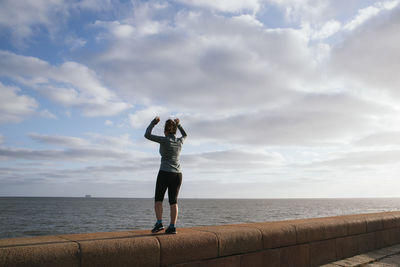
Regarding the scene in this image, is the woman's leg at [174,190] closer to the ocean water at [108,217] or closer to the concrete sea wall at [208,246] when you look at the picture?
the concrete sea wall at [208,246]

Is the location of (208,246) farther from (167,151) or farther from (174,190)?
(167,151)

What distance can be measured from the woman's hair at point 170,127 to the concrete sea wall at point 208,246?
4.10ft

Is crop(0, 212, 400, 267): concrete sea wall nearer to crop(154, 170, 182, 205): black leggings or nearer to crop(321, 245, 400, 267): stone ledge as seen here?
crop(321, 245, 400, 267): stone ledge

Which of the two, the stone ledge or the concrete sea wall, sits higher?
the concrete sea wall

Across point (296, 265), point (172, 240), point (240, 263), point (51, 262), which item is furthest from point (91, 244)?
point (296, 265)

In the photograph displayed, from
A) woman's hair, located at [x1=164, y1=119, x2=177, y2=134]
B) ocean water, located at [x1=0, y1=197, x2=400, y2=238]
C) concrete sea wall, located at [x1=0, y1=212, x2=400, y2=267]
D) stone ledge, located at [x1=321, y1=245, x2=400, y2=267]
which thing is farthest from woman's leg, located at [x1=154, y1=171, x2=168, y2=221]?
ocean water, located at [x1=0, y1=197, x2=400, y2=238]

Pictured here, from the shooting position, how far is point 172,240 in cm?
359

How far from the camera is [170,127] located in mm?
4301

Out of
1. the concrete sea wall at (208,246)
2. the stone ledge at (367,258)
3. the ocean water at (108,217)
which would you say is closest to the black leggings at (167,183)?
the concrete sea wall at (208,246)

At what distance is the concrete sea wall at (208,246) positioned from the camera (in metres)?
2.90

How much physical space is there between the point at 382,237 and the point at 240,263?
13.6 ft

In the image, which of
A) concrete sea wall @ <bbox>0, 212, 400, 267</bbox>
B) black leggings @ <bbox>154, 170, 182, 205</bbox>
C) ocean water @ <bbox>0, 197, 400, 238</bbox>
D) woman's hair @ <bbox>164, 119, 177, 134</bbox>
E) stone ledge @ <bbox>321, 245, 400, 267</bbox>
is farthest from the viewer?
ocean water @ <bbox>0, 197, 400, 238</bbox>

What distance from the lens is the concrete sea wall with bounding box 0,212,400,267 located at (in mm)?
2898

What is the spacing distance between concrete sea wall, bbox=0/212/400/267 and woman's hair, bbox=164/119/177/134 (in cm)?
125
